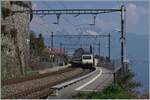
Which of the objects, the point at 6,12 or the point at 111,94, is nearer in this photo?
the point at 111,94

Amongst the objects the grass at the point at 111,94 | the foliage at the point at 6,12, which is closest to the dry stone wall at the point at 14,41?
the foliage at the point at 6,12

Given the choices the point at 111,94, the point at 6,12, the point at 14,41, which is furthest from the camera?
the point at 14,41

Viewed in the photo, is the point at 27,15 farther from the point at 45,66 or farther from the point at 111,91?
the point at 111,91

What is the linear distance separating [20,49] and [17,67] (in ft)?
14.3

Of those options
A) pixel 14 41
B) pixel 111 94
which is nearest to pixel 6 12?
pixel 14 41

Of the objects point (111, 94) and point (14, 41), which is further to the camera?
point (14, 41)

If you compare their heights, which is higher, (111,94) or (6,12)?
(6,12)

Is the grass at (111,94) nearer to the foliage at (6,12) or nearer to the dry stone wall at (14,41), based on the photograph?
the dry stone wall at (14,41)

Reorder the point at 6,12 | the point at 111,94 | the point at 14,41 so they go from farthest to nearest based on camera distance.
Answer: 1. the point at 14,41
2. the point at 6,12
3. the point at 111,94

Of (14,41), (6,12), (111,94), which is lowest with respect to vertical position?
(111,94)

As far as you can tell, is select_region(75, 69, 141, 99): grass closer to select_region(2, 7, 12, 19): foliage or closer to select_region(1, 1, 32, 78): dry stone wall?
select_region(1, 1, 32, 78): dry stone wall

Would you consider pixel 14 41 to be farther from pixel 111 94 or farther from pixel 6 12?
pixel 111 94

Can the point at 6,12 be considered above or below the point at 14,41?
above

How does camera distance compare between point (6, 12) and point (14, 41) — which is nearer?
point (6, 12)
